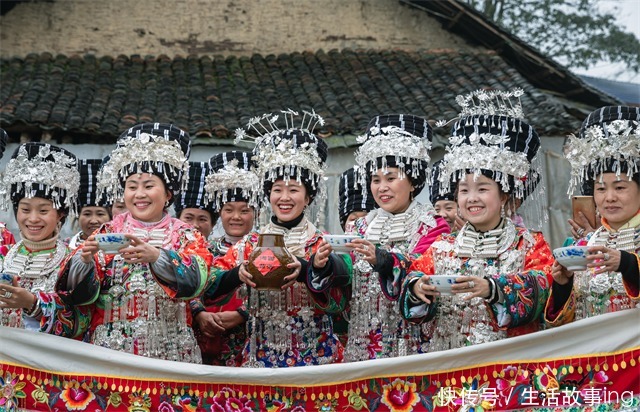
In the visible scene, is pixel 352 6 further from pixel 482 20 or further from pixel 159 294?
pixel 159 294

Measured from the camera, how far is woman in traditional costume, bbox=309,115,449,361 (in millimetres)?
5719

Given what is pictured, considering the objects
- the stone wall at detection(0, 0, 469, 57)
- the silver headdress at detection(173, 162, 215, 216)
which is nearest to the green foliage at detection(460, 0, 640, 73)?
the stone wall at detection(0, 0, 469, 57)

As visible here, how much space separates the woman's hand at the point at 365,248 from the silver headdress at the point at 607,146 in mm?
1227

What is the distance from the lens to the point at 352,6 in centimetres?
1816

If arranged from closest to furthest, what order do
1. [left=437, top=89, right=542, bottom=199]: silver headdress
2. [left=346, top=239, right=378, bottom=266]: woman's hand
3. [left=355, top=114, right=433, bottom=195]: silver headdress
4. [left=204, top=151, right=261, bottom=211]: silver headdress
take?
[left=346, top=239, right=378, bottom=266]: woman's hand → [left=437, top=89, right=542, bottom=199]: silver headdress → [left=355, top=114, right=433, bottom=195]: silver headdress → [left=204, top=151, right=261, bottom=211]: silver headdress

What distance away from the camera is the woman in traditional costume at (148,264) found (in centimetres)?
551

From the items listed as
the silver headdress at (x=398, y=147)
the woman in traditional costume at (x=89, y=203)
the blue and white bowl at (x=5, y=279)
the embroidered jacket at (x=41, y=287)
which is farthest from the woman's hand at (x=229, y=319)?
the woman in traditional costume at (x=89, y=203)

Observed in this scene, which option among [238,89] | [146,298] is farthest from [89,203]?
[238,89]

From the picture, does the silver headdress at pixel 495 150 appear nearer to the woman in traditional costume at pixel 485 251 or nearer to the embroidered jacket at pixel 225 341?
the woman in traditional costume at pixel 485 251

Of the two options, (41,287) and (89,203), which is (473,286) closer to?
(41,287)

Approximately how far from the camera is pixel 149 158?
590 cm

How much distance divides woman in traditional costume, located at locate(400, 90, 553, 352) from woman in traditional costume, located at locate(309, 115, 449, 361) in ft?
0.59

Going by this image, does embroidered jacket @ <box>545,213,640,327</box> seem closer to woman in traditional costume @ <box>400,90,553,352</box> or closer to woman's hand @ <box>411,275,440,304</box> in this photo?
woman in traditional costume @ <box>400,90,553,352</box>

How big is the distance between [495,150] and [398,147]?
2.09 ft
